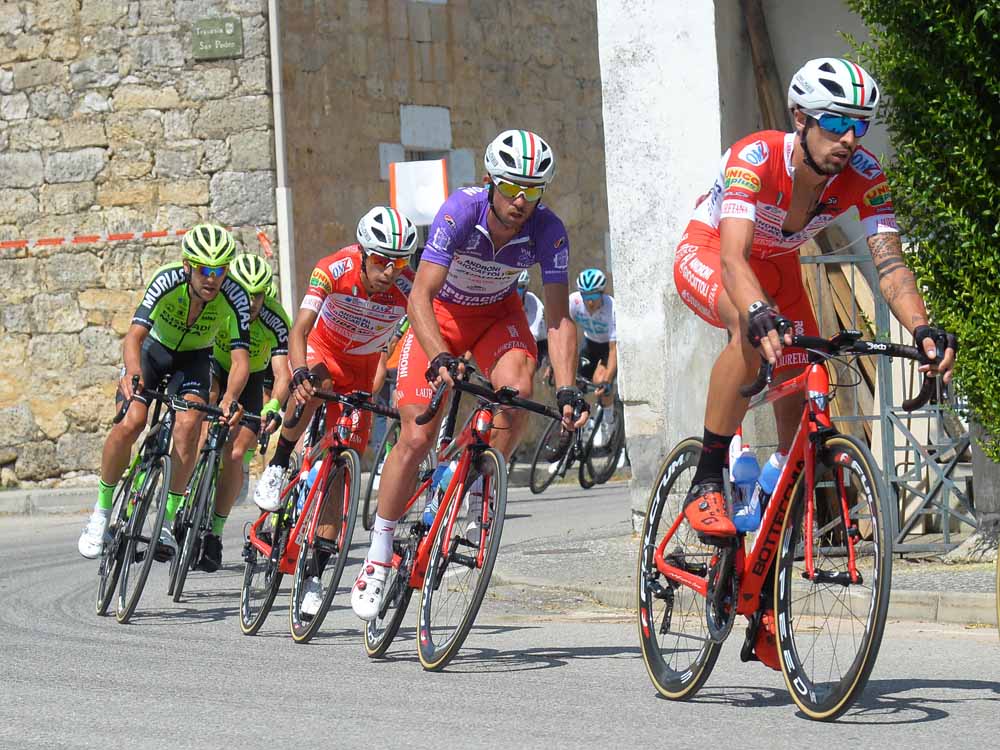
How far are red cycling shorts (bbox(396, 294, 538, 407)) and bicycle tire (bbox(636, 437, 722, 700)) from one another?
136 centimetres

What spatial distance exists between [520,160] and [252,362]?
5100mm

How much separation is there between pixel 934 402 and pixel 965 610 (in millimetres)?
2806

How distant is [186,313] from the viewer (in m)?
10.5

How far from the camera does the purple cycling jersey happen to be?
24.4 feet

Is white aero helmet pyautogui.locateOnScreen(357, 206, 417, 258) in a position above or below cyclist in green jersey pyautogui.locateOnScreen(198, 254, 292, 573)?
above

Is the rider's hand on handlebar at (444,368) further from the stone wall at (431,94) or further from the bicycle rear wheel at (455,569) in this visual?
the stone wall at (431,94)

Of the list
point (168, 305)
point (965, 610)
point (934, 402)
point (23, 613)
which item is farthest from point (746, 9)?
point (23, 613)

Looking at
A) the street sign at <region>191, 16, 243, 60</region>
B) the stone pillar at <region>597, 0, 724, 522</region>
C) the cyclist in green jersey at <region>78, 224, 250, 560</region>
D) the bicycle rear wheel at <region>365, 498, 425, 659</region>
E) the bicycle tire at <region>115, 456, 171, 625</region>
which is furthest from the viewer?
the street sign at <region>191, 16, 243, 60</region>

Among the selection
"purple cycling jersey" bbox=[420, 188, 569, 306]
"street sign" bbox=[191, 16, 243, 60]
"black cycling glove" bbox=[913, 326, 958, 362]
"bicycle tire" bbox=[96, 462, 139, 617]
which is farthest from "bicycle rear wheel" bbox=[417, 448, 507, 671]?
"street sign" bbox=[191, 16, 243, 60]

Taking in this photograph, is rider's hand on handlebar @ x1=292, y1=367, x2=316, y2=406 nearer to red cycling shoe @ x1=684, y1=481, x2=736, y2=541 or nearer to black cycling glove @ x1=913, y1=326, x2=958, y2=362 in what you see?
red cycling shoe @ x1=684, y1=481, x2=736, y2=541

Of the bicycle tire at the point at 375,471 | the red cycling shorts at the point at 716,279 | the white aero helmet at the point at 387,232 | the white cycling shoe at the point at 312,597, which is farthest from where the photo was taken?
the bicycle tire at the point at 375,471

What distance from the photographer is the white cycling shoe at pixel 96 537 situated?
977 cm

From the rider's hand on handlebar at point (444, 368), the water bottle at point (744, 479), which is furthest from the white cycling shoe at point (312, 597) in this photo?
the water bottle at point (744, 479)

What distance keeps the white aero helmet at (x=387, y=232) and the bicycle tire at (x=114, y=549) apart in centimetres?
181
